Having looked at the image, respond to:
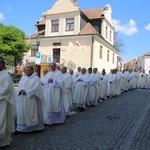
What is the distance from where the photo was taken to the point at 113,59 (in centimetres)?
4388

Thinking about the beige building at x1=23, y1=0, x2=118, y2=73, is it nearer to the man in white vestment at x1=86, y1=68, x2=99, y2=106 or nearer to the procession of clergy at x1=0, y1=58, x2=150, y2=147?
the procession of clergy at x1=0, y1=58, x2=150, y2=147

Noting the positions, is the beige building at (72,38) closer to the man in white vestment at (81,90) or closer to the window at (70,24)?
the window at (70,24)

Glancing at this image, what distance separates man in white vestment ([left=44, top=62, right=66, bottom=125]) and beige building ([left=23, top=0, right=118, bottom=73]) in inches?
962

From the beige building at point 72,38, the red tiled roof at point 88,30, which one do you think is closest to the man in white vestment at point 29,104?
the beige building at point 72,38

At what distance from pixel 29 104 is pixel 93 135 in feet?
6.15

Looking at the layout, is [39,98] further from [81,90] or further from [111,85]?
[111,85]

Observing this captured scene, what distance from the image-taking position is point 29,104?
335 inches

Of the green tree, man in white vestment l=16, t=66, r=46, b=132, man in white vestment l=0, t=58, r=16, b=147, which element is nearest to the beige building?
the green tree

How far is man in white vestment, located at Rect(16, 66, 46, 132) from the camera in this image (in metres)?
8.43

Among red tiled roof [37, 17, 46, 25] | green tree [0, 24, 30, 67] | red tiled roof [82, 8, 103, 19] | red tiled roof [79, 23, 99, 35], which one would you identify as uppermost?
red tiled roof [82, 8, 103, 19]

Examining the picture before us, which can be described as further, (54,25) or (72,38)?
(54,25)

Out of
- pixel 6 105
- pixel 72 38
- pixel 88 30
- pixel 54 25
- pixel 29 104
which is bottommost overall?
pixel 29 104

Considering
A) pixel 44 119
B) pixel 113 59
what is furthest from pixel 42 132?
pixel 113 59

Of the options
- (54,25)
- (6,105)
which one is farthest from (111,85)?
(54,25)
